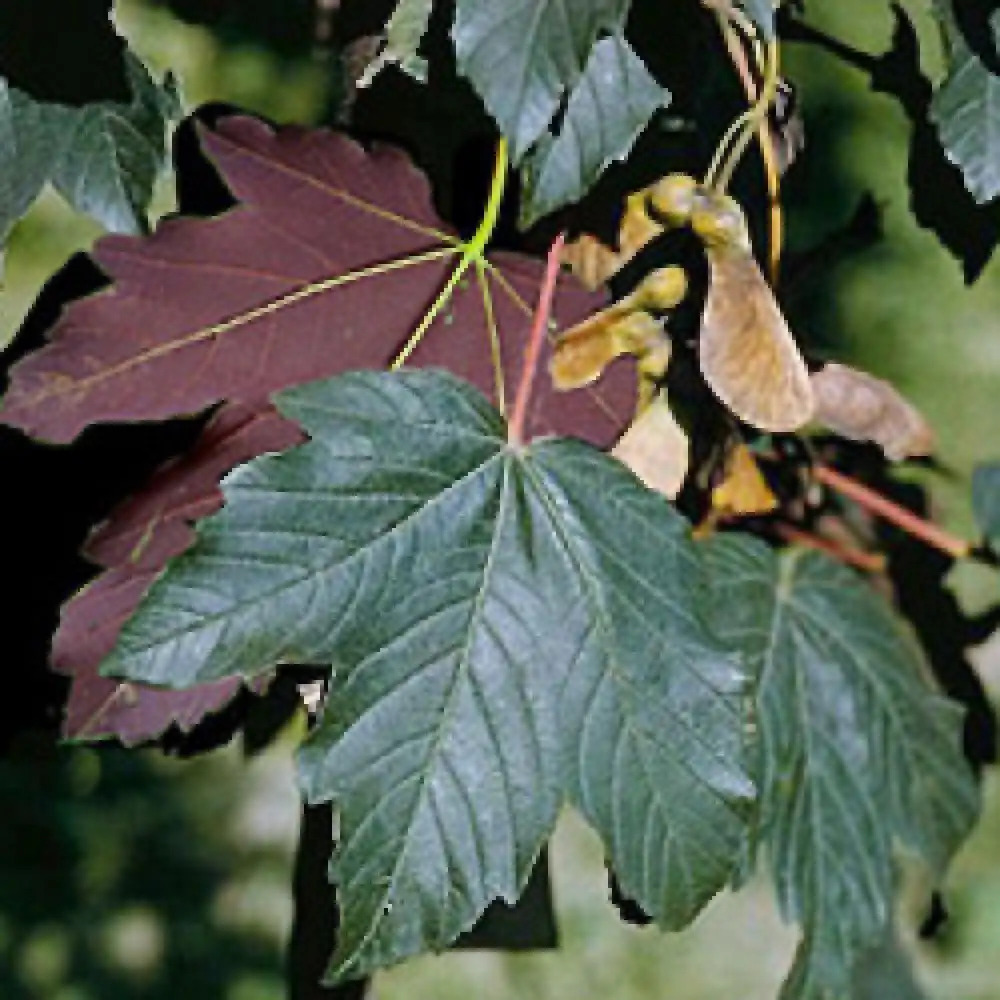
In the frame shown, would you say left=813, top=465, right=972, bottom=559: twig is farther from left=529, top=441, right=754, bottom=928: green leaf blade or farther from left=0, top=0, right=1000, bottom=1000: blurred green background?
left=529, top=441, right=754, bottom=928: green leaf blade

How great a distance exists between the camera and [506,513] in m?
1.20

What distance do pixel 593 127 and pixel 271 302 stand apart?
20cm

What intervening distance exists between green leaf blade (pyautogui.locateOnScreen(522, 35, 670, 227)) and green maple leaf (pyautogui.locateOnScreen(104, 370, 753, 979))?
0.38 ft

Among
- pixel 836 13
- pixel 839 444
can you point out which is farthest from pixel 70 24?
pixel 839 444

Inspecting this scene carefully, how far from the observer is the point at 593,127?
3.96 ft

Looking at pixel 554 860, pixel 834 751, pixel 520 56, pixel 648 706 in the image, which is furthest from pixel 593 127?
pixel 554 860

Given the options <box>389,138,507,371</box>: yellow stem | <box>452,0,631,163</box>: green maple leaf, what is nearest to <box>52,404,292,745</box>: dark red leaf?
<box>389,138,507,371</box>: yellow stem

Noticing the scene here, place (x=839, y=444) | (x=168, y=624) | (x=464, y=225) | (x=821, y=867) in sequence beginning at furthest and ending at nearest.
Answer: (x=839, y=444), (x=821, y=867), (x=464, y=225), (x=168, y=624)

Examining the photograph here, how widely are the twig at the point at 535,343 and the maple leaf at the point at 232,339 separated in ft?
0.04

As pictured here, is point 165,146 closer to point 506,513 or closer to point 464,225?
point 464,225

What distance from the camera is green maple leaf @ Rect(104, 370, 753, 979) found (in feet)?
3.68

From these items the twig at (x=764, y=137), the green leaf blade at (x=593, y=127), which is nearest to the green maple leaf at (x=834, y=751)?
the twig at (x=764, y=137)

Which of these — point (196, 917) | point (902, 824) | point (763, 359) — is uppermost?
point (763, 359)

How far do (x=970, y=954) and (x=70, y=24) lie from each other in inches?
44.9
